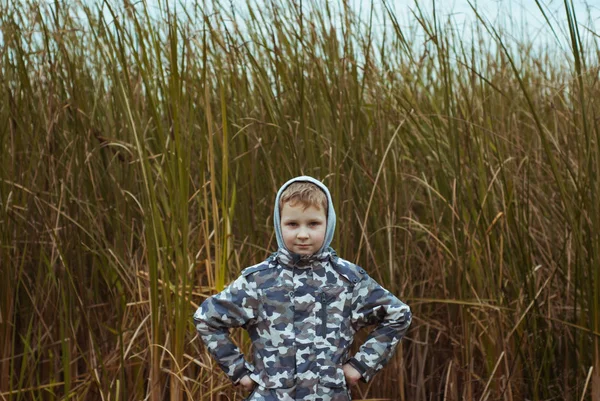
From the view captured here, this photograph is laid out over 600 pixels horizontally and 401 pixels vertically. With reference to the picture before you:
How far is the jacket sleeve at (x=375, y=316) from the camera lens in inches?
80.7

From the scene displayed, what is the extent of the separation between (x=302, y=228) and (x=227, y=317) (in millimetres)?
255

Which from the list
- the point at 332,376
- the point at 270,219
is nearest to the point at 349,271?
the point at 332,376

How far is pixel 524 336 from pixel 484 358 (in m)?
0.17

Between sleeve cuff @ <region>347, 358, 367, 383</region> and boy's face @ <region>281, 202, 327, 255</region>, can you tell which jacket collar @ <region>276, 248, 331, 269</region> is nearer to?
boy's face @ <region>281, 202, 327, 255</region>

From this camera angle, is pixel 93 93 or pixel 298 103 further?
pixel 93 93

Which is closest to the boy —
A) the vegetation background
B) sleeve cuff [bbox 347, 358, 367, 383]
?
sleeve cuff [bbox 347, 358, 367, 383]

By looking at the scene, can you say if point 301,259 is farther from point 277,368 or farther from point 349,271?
point 277,368

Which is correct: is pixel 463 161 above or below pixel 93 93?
below

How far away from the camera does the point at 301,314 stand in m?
2.02

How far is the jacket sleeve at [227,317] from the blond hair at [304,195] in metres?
0.20

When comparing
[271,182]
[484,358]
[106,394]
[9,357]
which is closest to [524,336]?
[484,358]

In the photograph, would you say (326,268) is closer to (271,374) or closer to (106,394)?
(271,374)

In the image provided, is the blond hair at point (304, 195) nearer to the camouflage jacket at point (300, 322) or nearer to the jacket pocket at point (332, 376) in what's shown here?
the camouflage jacket at point (300, 322)

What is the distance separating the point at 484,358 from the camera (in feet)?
9.28
